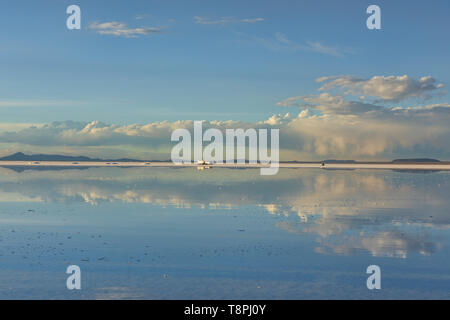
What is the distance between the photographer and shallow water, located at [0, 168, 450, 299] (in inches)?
520

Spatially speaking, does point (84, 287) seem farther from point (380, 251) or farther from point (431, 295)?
point (380, 251)

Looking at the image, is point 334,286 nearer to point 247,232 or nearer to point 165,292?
point 165,292

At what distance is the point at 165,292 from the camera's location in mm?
12742

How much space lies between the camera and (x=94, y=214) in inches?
1082

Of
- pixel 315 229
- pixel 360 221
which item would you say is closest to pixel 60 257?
pixel 315 229

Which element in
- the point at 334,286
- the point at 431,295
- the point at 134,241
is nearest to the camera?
the point at 431,295

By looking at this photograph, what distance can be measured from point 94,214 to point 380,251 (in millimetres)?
16428

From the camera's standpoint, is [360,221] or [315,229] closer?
[315,229]

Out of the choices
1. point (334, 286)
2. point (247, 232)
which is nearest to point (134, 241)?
point (247, 232)

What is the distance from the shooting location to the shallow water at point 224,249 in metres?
13.2

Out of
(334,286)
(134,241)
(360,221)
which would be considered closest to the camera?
(334,286)

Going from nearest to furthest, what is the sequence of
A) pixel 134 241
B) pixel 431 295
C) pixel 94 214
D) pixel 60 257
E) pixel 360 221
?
pixel 431 295
pixel 60 257
pixel 134 241
pixel 360 221
pixel 94 214

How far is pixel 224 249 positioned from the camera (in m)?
18.1

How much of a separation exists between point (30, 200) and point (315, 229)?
21.7m
